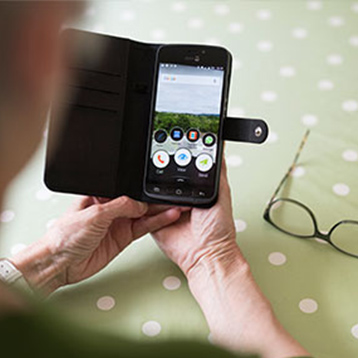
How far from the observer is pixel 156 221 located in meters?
0.81

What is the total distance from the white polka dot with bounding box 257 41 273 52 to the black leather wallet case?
371 mm

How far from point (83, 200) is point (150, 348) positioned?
47cm

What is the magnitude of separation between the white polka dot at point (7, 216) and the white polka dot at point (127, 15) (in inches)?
20.4

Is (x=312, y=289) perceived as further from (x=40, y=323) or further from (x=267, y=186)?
(x=40, y=323)

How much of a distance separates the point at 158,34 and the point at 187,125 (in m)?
0.44

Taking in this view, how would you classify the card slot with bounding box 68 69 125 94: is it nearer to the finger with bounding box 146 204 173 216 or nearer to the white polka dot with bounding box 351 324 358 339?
the finger with bounding box 146 204 173 216

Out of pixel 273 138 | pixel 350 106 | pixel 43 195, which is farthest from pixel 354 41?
pixel 43 195

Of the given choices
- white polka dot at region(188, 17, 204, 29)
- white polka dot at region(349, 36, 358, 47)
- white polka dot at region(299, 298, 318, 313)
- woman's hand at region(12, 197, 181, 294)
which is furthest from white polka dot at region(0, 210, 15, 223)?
white polka dot at region(349, 36, 358, 47)

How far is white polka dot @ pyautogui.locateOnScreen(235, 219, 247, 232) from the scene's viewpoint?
2.74ft

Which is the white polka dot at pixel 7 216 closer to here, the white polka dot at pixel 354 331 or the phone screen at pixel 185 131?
the phone screen at pixel 185 131

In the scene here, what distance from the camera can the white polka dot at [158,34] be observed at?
116 cm

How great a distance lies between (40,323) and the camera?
0.34m

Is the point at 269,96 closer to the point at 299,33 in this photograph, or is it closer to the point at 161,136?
the point at 299,33

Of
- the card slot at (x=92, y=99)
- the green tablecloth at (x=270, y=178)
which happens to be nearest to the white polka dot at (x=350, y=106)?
the green tablecloth at (x=270, y=178)
